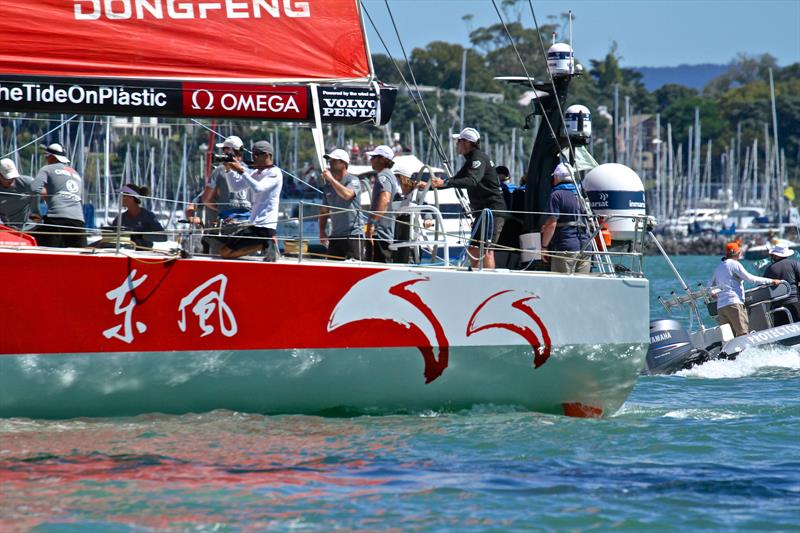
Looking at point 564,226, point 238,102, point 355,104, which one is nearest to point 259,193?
point 238,102

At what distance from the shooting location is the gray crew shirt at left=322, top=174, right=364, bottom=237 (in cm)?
988

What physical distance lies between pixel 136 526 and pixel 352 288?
2.75 meters

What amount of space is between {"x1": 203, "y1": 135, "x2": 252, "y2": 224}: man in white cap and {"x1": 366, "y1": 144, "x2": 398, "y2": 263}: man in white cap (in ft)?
3.10

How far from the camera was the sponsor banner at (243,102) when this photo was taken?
8820 millimetres

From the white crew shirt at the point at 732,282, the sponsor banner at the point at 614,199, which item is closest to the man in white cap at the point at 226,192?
the sponsor banner at the point at 614,199

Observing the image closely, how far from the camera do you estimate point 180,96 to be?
28.8ft

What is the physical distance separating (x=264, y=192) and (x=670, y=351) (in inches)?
267

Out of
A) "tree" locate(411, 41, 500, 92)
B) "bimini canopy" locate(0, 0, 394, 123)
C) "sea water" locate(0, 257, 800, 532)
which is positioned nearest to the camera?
"sea water" locate(0, 257, 800, 532)

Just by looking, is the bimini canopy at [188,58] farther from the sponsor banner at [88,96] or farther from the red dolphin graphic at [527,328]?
the red dolphin graphic at [527,328]

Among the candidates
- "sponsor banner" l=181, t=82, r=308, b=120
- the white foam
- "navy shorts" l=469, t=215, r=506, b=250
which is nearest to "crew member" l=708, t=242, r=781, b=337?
the white foam

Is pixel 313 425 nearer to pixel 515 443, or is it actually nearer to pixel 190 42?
pixel 515 443

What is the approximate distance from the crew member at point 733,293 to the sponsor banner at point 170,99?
25.5 feet

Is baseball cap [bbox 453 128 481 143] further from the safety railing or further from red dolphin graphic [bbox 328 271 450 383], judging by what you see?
red dolphin graphic [bbox 328 271 450 383]

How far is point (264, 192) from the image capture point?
941cm
